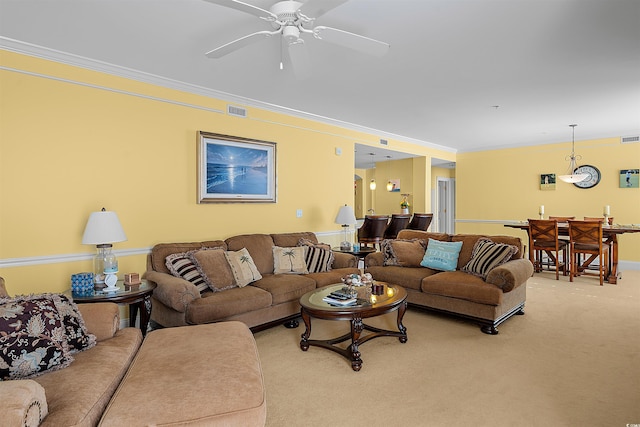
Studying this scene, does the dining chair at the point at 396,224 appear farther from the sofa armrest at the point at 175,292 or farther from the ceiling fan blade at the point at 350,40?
the ceiling fan blade at the point at 350,40

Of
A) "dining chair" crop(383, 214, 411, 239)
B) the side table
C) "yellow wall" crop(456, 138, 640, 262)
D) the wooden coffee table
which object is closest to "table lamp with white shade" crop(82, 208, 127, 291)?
the side table

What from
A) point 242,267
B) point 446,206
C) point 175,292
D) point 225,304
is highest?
point 446,206

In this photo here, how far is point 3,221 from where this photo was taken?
277 cm

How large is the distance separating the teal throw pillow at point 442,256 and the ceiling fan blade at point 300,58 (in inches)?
99.2

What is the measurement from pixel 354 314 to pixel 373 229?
331 centimetres

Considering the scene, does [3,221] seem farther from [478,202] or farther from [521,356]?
[478,202]

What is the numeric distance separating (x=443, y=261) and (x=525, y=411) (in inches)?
80.1

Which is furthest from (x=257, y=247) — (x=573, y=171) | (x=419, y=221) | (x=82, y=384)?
(x=573, y=171)

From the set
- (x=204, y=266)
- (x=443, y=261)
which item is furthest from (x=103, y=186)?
(x=443, y=261)

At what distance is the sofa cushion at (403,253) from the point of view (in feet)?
13.9

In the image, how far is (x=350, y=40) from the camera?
226 centimetres

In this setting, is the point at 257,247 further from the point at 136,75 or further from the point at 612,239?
the point at 612,239

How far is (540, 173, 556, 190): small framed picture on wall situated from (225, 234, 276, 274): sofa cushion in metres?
6.05

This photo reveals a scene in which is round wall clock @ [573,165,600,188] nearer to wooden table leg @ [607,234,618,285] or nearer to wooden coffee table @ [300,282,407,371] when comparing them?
wooden table leg @ [607,234,618,285]
